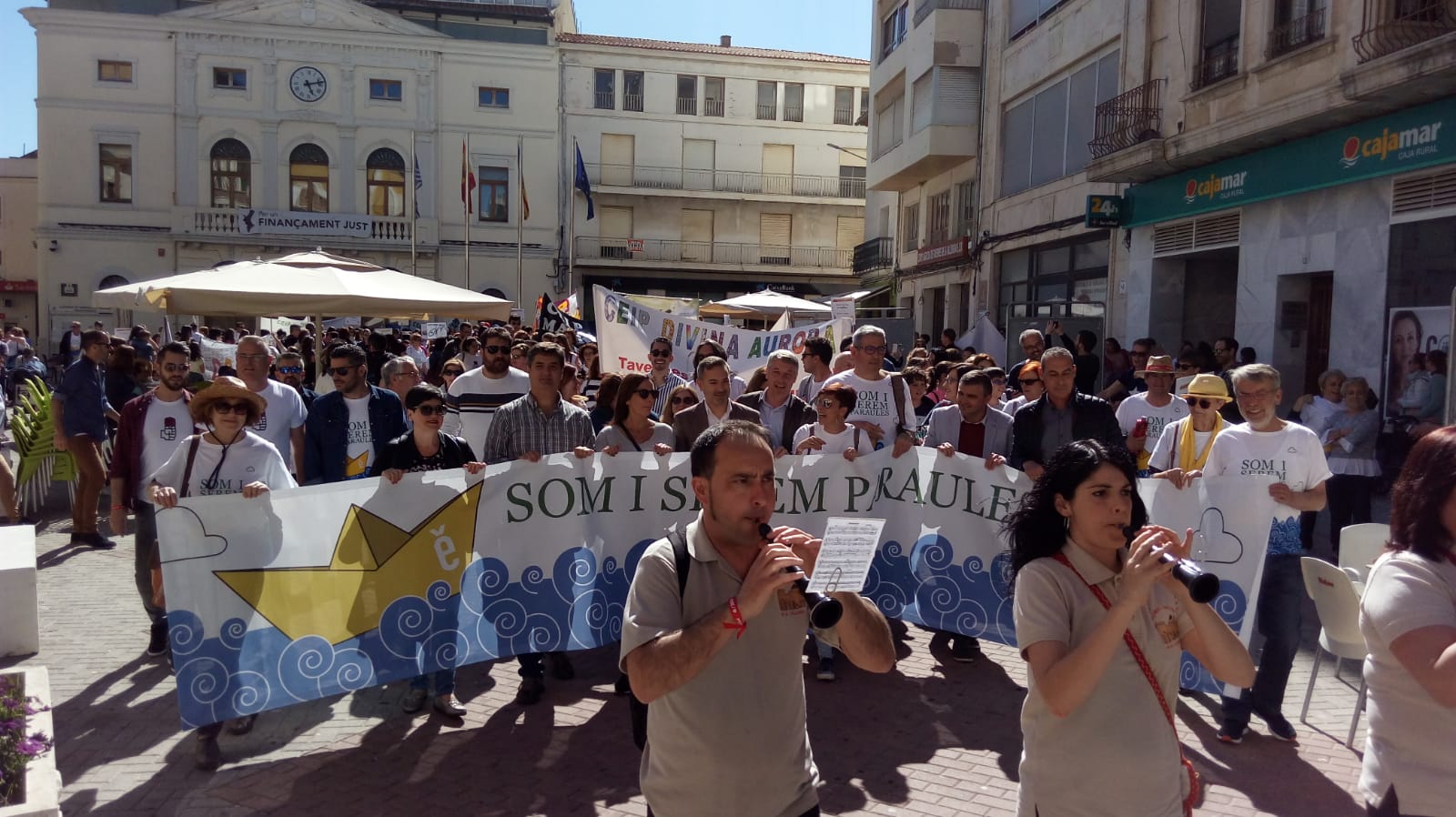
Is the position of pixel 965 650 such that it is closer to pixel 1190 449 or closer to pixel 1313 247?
pixel 1190 449

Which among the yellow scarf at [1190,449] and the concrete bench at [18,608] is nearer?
the yellow scarf at [1190,449]

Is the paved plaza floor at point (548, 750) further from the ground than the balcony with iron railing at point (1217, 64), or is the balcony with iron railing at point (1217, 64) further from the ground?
the balcony with iron railing at point (1217, 64)

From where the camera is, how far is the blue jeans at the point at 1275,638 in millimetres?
5344

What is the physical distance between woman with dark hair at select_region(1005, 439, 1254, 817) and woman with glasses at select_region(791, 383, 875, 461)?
12.0 feet

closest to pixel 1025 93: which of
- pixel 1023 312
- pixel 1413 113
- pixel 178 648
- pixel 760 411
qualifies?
pixel 1023 312

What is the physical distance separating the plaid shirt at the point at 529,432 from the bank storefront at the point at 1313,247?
859 cm

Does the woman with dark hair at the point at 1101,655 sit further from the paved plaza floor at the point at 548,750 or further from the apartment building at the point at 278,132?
the apartment building at the point at 278,132

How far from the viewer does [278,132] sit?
40.4 metres

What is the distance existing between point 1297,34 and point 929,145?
11849 mm

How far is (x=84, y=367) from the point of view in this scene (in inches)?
384

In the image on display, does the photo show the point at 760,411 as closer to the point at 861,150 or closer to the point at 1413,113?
the point at 1413,113

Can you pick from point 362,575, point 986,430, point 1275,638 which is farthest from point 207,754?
point 1275,638

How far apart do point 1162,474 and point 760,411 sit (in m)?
2.61

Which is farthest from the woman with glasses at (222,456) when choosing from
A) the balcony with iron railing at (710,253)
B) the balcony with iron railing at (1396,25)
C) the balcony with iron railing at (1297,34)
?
the balcony with iron railing at (710,253)
